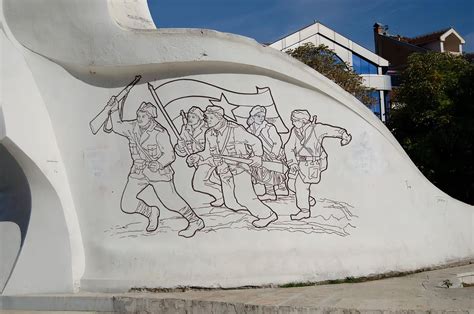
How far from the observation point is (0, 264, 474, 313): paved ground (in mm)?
5363

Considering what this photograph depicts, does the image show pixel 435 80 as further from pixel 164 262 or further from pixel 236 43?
pixel 164 262

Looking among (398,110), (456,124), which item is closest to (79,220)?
(456,124)

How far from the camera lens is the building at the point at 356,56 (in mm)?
29625

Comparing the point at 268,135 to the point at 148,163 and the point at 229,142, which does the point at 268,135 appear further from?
the point at 148,163

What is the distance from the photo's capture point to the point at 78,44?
726cm

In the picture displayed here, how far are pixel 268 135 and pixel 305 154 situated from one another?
0.57m

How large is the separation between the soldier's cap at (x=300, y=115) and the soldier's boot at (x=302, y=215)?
4.05 ft

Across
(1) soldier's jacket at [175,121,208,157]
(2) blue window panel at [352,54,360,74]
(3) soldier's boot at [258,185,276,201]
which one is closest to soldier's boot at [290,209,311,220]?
(3) soldier's boot at [258,185,276,201]

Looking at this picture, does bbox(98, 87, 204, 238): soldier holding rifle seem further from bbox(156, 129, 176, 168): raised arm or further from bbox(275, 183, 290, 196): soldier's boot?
bbox(275, 183, 290, 196): soldier's boot

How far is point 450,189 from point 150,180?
360 inches

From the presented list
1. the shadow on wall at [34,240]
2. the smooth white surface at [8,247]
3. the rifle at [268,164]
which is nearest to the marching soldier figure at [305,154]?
the rifle at [268,164]

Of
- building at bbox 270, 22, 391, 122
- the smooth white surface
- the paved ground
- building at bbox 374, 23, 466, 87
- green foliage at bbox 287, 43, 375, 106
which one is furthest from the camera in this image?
building at bbox 374, 23, 466, 87

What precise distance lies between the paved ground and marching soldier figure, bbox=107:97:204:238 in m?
1.05

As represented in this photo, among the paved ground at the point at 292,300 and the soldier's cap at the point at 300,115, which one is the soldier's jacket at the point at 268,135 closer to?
the soldier's cap at the point at 300,115
